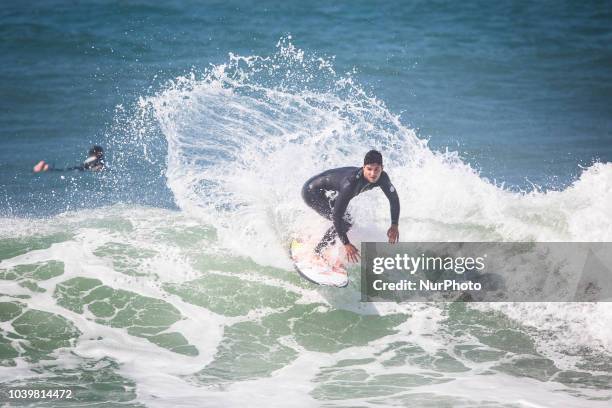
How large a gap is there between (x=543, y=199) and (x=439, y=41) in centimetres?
1321

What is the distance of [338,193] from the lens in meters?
8.37

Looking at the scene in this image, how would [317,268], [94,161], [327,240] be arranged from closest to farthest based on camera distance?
[317,268]
[327,240]
[94,161]

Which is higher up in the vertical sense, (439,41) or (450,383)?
(439,41)

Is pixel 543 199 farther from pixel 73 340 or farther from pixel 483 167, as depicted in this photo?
pixel 73 340

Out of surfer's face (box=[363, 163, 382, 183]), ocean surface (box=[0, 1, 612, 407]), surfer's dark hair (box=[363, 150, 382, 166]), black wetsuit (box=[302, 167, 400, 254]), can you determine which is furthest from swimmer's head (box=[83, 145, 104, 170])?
surfer's dark hair (box=[363, 150, 382, 166])

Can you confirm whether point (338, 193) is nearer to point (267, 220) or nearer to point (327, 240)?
point (327, 240)

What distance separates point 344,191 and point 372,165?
1.73 feet

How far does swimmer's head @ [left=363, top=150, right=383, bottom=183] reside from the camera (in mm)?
7859


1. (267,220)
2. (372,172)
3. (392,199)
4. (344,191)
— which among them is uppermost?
(372,172)

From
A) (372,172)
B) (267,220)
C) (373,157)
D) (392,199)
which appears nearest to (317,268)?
(267,220)

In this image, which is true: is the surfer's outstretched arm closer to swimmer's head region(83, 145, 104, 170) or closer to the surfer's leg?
the surfer's leg

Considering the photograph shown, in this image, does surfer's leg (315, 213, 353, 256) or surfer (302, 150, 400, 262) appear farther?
surfer's leg (315, 213, 353, 256)

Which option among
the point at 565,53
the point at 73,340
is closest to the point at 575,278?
the point at 73,340

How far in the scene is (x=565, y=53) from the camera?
22281 mm
